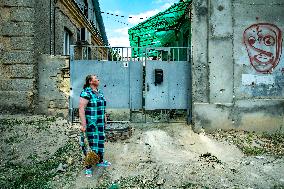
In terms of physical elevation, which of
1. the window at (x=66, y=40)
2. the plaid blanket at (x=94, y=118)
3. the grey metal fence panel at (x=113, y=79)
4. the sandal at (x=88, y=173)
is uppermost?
the window at (x=66, y=40)

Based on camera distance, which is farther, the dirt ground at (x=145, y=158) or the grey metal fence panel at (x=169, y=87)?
the grey metal fence panel at (x=169, y=87)

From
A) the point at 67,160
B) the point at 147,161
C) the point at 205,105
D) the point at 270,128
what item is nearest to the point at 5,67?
the point at 67,160

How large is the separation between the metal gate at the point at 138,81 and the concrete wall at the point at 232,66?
0.49 m

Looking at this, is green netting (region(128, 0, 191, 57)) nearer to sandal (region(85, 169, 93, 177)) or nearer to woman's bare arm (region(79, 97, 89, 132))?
woman's bare arm (region(79, 97, 89, 132))

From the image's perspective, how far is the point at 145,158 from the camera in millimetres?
5809

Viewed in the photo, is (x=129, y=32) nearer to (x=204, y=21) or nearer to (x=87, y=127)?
(x=204, y=21)

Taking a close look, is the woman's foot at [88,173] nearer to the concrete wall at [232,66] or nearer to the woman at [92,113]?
the woman at [92,113]

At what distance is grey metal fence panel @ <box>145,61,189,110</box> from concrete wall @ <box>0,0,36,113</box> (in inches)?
122

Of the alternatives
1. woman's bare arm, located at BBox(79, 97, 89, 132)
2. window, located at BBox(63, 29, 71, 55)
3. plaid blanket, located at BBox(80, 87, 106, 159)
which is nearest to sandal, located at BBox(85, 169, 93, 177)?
plaid blanket, located at BBox(80, 87, 106, 159)

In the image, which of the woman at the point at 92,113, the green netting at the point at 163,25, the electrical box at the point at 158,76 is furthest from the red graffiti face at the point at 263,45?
the woman at the point at 92,113

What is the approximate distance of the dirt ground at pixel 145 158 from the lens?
475 cm

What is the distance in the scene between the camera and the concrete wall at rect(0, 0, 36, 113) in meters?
7.48

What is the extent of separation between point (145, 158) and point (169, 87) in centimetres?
252

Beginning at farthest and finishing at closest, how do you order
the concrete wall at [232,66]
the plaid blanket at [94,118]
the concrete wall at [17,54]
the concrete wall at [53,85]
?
the concrete wall at [53,85] → the concrete wall at [17,54] → the concrete wall at [232,66] → the plaid blanket at [94,118]
